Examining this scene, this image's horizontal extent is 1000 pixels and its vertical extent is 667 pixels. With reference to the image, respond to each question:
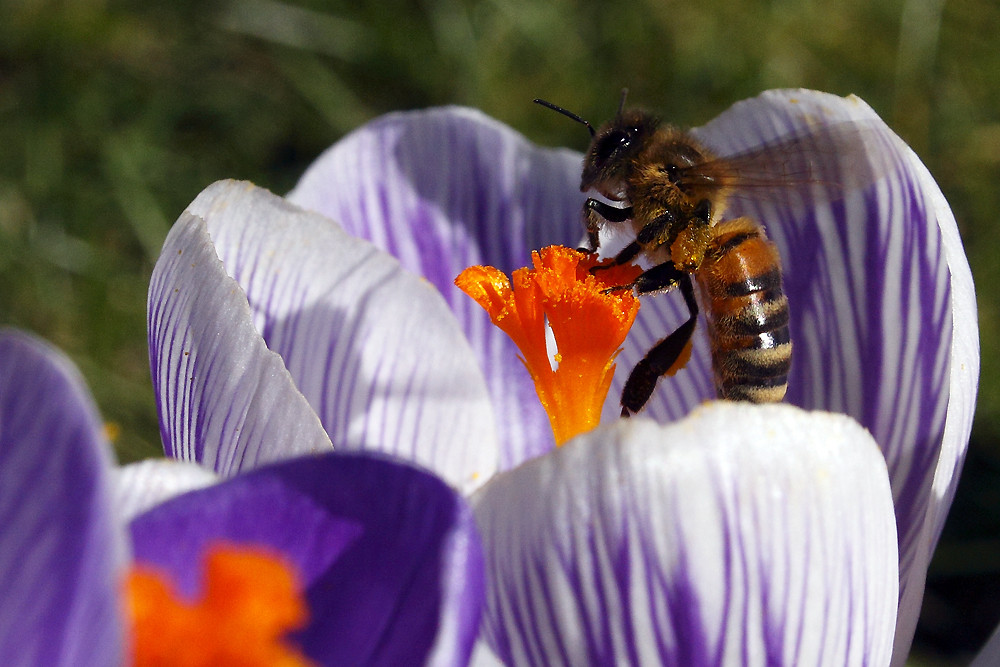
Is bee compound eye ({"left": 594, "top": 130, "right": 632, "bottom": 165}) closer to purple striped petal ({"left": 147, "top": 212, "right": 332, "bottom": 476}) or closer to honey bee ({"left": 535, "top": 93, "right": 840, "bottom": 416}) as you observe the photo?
honey bee ({"left": 535, "top": 93, "right": 840, "bottom": 416})

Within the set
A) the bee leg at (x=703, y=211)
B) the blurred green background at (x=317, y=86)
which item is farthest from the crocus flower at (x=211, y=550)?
the blurred green background at (x=317, y=86)

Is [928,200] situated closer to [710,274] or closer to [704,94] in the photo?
[710,274]

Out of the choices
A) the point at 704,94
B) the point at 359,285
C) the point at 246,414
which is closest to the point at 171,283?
the point at 246,414

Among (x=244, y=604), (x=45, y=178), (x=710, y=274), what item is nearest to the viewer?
(x=244, y=604)

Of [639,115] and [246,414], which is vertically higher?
[639,115]

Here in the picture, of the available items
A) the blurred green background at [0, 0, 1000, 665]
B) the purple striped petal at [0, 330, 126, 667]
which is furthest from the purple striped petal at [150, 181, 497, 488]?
the blurred green background at [0, 0, 1000, 665]

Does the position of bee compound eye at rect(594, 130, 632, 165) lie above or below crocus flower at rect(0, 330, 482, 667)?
above

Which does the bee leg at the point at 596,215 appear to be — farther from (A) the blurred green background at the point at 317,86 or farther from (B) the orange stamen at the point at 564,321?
(A) the blurred green background at the point at 317,86
